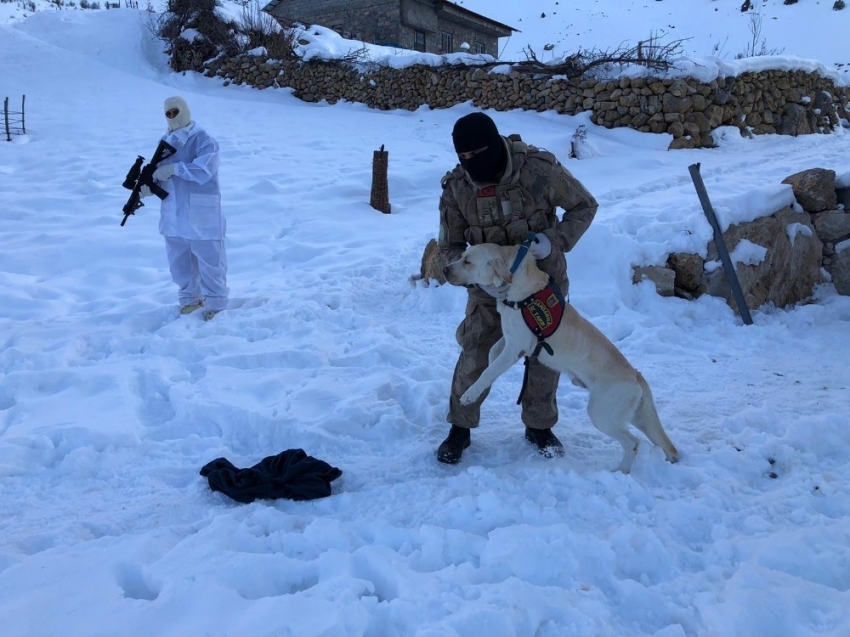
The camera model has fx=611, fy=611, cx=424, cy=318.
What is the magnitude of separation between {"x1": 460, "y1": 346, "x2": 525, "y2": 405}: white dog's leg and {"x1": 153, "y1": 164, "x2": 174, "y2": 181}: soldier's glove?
3.77 m

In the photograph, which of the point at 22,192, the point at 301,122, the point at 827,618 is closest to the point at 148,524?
the point at 827,618

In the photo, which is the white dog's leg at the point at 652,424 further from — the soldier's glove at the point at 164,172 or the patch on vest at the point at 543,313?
the soldier's glove at the point at 164,172

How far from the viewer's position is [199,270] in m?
5.84

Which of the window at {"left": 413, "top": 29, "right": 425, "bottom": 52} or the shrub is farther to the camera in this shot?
the window at {"left": 413, "top": 29, "right": 425, "bottom": 52}

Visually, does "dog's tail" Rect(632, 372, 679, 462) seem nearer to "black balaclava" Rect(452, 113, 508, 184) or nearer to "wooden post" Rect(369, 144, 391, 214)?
"black balaclava" Rect(452, 113, 508, 184)

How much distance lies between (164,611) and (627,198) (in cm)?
771

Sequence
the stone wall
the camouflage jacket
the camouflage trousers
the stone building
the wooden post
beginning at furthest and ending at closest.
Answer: the stone building < the stone wall < the wooden post < the camouflage trousers < the camouflage jacket

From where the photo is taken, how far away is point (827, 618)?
216cm

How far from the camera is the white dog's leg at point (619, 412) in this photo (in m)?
3.22

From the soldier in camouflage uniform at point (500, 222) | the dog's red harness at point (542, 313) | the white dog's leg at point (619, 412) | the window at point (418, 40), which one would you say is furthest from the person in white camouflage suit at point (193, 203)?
the window at point (418, 40)

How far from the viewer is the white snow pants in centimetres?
578

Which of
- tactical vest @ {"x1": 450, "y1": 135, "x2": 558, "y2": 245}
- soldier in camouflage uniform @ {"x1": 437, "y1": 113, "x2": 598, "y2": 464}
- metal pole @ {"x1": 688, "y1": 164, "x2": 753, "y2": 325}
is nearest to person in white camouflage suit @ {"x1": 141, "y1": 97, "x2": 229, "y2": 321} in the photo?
soldier in camouflage uniform @ {"x1": 437, "y1": 113, "x2": 598, "y2": 464}

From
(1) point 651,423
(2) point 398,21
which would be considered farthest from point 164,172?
(2) point 398,21

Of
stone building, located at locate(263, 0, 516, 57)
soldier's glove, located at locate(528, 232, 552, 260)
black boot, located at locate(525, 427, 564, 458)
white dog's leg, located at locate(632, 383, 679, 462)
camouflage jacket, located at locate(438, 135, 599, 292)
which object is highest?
stone building, located at locate(263, 0, 516, 57)
